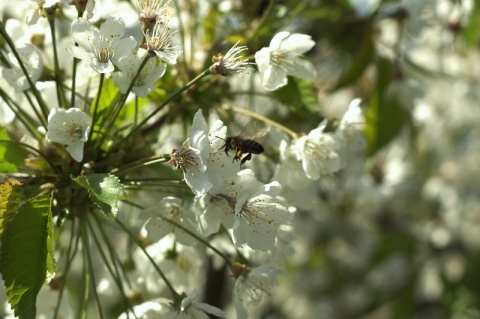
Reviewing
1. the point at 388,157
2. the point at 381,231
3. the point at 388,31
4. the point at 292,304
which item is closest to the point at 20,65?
the point at 388,31

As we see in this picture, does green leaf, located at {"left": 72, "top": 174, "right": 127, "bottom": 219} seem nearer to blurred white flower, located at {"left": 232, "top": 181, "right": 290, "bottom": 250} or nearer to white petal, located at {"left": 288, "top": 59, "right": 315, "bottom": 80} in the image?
blurred white flower, located at {"left": 232, "top": 181, "right": 290, "bottom": 250}

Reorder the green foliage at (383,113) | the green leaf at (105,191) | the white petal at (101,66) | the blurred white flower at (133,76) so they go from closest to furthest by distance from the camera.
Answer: the green leaf at (105,191) → the white petal at (101,66) → the blurred white flower at (133,76) → the green foliage at (383,113)

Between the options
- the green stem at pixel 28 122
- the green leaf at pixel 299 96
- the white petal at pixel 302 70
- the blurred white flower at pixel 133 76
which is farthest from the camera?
the green leaf at pixel 299 96

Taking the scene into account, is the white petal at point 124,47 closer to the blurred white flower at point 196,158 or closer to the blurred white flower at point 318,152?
the blurred white flower at point 196,158

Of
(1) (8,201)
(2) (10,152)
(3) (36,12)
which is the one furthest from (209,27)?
(1) (8,201)

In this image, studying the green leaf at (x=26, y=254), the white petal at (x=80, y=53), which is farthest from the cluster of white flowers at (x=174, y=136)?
the green leaf at (x=26, y=254)

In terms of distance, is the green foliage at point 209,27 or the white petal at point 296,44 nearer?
the white petal at point 296,44
